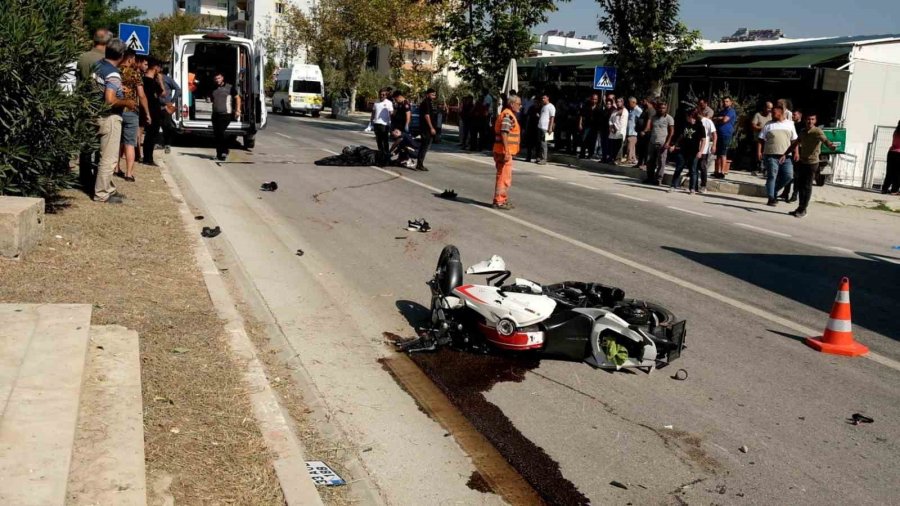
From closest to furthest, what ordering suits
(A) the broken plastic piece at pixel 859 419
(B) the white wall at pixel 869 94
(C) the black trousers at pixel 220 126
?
(A) the broken plastic piece at pixel 859 419
(C) the black trousers at pixel 220 126
(B) the white wall at pixel 869 94

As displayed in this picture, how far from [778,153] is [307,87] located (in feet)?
125

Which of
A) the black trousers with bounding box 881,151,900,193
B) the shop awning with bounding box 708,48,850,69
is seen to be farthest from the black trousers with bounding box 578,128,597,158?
the black trousers with bounding box 881,151,900,193

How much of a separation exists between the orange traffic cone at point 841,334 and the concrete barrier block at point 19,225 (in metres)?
6.38

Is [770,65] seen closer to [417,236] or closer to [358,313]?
[417,236]

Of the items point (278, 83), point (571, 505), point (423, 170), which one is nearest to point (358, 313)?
point (571, 505)

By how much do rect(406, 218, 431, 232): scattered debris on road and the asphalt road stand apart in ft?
0.63

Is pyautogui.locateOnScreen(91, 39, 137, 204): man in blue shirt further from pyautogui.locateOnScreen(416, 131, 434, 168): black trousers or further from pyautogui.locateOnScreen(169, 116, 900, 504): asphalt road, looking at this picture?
pyautogui.locateOnScreen(416, 131, 434, 168): black trousers

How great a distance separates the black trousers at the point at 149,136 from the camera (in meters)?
14.8

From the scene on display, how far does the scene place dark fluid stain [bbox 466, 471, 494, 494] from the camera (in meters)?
4.19

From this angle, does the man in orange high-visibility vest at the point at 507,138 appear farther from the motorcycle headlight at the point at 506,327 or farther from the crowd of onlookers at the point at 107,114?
the motorcycle headlight at the point at 506,327

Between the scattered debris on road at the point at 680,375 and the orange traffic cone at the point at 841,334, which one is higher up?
the orange traffic cone at the point at 841,334

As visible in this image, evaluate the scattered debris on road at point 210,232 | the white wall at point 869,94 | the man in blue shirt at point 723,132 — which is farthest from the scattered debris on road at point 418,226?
the white wall at point 869,94

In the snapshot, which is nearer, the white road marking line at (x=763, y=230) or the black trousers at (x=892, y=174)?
the white road marking line at (x=763, y=230)

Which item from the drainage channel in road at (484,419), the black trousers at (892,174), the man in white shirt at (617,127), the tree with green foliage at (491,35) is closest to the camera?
the drainage channel in road at (484,419)
